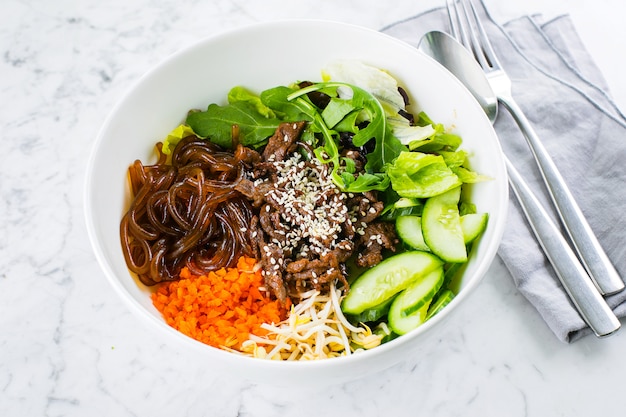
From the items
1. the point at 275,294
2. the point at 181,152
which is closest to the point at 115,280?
the point at 275,294

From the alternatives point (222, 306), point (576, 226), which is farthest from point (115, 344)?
point (576, 226)

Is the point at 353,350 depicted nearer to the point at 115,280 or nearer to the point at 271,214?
the point at 271,214

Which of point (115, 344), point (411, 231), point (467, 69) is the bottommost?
point (115, 344)

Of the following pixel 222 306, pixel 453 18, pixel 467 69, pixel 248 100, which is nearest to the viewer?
pixel 222 306

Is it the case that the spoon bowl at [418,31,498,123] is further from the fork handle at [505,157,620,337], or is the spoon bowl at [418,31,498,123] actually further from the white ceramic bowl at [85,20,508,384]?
the white ceramic bowl at [85,20,508,384]

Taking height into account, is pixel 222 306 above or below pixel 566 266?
below

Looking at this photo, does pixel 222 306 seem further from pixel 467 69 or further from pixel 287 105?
pixel 467 69
